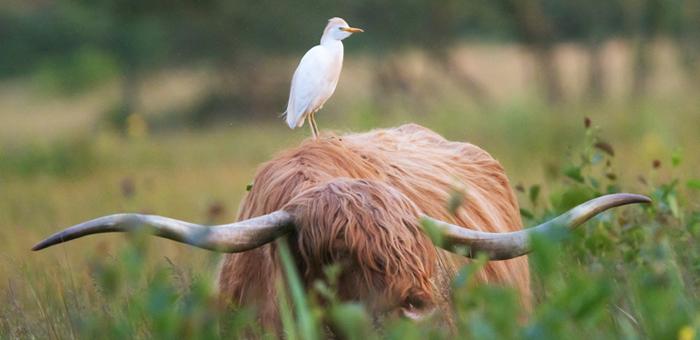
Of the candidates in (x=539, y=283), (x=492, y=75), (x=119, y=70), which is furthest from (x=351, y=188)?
(x=492, y=75)

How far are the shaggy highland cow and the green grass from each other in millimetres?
142

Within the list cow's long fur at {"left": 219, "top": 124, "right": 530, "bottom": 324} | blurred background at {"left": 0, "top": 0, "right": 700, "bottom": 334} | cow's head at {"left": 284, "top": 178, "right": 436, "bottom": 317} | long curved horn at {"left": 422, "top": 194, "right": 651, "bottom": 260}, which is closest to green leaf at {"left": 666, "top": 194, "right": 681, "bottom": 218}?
cow's long fur at {"left": 219, "top": 124, "right": 530, "bottom": 324}

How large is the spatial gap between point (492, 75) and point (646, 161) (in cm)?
2466

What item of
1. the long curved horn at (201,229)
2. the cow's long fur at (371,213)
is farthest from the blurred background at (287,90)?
the long curved horn at (201,229)

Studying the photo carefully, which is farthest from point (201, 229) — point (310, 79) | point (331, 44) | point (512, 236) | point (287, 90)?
point (287, 90)

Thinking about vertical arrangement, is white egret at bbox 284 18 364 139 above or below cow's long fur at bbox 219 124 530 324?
above

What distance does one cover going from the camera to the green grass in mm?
2746

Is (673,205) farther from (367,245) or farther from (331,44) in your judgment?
(367,245)

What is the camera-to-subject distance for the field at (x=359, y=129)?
2.80 meters

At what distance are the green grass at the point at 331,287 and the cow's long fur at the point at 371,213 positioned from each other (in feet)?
0.50

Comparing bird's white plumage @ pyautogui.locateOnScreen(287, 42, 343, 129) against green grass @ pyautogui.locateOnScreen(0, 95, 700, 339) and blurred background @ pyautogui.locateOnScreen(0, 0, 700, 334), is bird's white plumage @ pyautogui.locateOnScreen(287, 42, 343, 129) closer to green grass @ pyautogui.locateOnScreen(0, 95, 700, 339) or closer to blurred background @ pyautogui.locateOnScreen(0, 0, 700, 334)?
green grass @ pyautogui.locateOnScreen(0, 95, 700, 339)

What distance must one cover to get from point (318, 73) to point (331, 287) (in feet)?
3.30

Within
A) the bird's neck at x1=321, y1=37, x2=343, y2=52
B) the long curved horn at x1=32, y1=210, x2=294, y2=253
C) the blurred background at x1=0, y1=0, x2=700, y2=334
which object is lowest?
the blurred background at x1=0, y1=0, x2=700, y2=334

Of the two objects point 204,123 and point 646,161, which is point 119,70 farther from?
point 646,161
